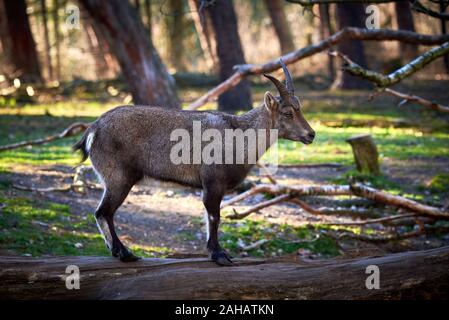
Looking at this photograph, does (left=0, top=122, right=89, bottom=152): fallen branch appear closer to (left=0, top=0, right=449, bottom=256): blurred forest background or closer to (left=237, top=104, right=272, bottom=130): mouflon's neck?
(left=0, top=0, right=449, bottom=256): blurred forest background

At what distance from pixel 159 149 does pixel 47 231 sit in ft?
10.0

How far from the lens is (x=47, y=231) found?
404 inches

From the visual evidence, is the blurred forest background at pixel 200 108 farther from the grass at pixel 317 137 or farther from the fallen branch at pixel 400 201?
the fallen branch at pixel 400 201

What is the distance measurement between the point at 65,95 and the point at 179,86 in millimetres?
4519

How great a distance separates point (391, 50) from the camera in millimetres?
36406

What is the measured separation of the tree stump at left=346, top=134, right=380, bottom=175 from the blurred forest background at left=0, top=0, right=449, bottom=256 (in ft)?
0.63

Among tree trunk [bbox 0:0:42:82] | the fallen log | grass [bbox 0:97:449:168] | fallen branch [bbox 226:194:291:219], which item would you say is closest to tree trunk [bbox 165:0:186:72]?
tree trunk [bbox 0:0:42:82]

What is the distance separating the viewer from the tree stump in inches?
543

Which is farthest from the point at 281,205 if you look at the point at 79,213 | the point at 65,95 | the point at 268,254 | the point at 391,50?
the point at 391,50

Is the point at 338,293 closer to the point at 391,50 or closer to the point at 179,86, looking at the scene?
the point at 179,86

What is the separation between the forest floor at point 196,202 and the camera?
1034cm

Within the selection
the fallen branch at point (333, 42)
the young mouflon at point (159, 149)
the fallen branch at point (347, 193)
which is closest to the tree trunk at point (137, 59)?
the fallen branch at point (333, 42)

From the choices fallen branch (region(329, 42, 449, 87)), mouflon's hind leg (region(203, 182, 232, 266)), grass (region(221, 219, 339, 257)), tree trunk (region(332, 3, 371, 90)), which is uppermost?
tree trunk (region(332, 3, 371, 90))

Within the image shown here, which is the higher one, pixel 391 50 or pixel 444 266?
pixel 391 50
